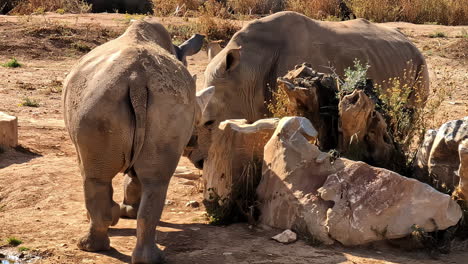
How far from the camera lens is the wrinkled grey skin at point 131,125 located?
653cm

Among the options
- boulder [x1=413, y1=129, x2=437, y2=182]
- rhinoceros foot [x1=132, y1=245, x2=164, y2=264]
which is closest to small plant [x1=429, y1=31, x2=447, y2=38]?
boulder [x1=413, y1=129, x2=437, y2=182]

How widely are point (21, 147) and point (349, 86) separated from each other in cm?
452

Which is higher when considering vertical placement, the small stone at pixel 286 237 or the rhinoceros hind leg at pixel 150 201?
the rhinoceros hind leg at pixel 150 201

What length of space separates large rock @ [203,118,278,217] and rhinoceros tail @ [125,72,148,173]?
176 centimetres

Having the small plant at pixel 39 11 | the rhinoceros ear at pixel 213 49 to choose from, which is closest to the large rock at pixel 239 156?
the rhinoceros ear at pixel 213 49

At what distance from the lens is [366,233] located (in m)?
7.34

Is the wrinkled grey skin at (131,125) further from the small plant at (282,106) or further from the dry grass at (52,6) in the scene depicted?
the dry grass at (52,6)

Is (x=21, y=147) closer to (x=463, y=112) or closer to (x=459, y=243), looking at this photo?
(x=459, y=243)

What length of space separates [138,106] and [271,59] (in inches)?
149

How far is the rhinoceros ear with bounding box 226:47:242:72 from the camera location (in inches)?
375

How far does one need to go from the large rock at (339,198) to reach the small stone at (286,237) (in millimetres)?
105

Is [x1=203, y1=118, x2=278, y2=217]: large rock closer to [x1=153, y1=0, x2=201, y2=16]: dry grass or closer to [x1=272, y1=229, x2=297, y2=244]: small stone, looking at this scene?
[x1=272, y1=229, x2=297, y2=244]: small stone

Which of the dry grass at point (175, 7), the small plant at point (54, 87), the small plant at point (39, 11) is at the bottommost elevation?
the small plant at point (54, 87)

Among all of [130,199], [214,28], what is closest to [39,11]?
[214,28]
